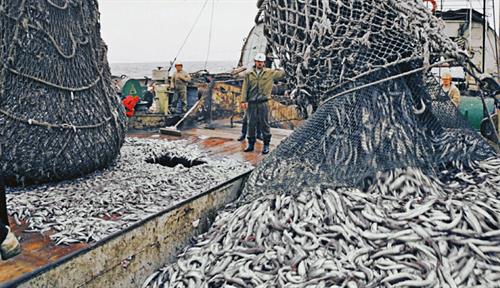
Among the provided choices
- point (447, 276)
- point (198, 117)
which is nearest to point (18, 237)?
point (447, 276)

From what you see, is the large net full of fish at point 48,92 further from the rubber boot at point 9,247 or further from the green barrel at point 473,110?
the green barrel at point 473,110

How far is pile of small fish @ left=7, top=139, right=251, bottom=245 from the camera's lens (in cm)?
421

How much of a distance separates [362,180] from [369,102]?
3.02ft

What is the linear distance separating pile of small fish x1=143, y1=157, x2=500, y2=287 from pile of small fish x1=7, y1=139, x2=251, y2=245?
0.73 metres

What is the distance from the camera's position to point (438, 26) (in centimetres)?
480

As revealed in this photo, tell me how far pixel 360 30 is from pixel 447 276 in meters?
2.87

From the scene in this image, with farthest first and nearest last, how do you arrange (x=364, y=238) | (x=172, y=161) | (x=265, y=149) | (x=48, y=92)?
(x=265, y=149)
(x=172, y=161)
(x=48, y=92)
(x=364, y=238)

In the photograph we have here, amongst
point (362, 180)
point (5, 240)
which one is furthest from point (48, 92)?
point (362, 180)

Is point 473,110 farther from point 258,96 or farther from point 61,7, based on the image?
point 61,7

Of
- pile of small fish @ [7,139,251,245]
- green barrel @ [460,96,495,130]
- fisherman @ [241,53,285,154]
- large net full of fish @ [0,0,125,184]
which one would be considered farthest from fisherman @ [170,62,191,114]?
green barrel @ [460,96,495,130]

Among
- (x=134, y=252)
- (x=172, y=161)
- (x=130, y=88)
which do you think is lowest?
(x=134, y=252)

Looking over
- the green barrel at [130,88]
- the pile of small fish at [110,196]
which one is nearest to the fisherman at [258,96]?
the pile of small fish at [110,196]

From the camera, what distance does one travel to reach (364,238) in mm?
3842

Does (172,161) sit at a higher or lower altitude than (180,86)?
lower
